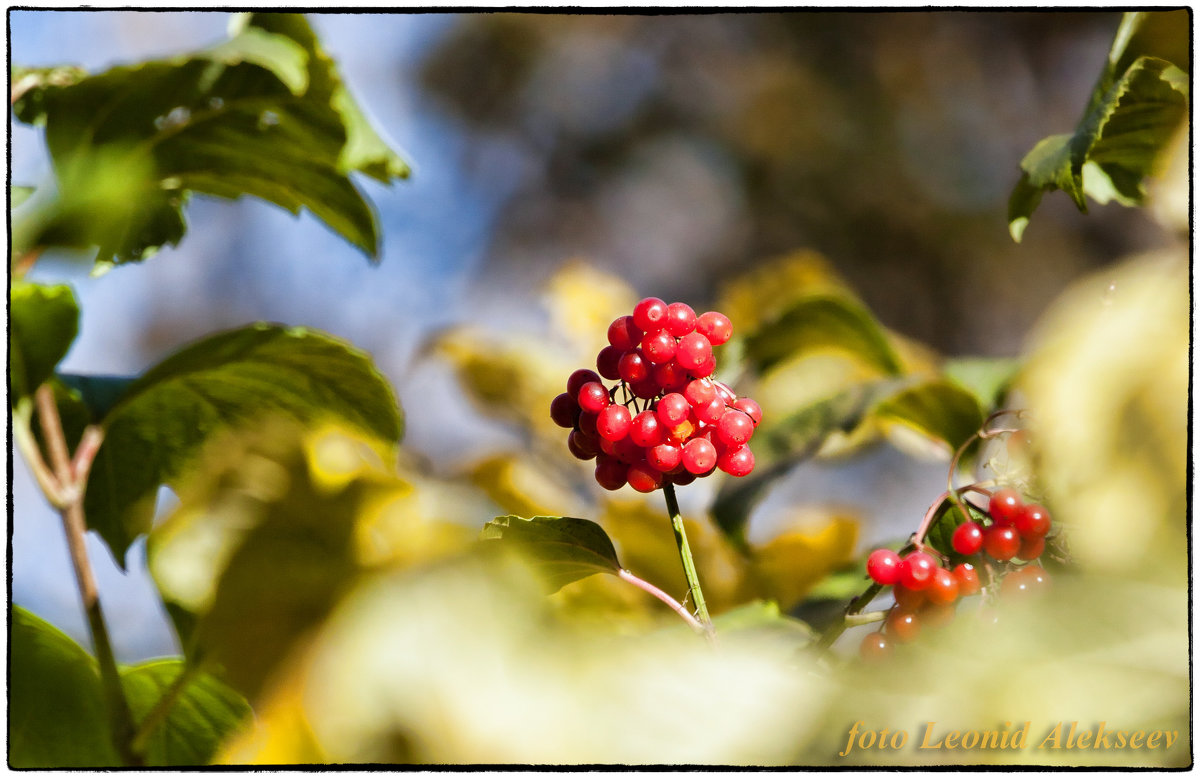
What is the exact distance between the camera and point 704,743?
0.14 meters

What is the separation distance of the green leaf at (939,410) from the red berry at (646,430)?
12cm

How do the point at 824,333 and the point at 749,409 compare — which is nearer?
the point at 749,409

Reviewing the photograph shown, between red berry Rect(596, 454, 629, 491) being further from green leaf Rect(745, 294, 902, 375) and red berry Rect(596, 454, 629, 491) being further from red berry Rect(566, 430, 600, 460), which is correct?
green leaf Rect(745, 294, 902, 375)

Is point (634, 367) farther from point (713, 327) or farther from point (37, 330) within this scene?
point (37, 330)

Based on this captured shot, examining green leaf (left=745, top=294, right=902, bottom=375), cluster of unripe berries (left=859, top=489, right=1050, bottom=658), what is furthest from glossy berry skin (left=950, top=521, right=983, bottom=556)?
green leaf (left=745, top=294, right=902, bottom=375)

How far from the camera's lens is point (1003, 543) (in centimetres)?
21

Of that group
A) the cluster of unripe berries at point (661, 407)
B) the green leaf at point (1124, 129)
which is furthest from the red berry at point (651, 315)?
the green leaf at point (1124, 129)

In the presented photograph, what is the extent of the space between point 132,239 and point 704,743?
0.18m

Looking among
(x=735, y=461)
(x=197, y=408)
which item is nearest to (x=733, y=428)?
(x=735, y=461)

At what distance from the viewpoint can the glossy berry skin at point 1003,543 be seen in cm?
21

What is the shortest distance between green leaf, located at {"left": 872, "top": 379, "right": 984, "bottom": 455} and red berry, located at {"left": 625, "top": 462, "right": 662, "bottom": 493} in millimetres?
120

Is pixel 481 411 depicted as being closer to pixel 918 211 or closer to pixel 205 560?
pixel 205 560

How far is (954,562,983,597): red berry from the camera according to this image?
0.68 feet

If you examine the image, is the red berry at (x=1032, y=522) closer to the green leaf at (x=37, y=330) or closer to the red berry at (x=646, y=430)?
the red berry at (x=646, y=430)
